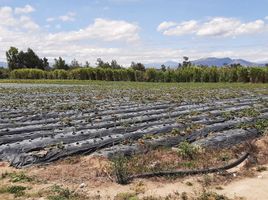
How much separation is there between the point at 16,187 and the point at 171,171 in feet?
7.97

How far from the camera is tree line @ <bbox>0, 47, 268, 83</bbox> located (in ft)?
124

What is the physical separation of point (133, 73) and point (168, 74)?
5.08 m

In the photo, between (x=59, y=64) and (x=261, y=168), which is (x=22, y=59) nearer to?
(x=59, y=64)

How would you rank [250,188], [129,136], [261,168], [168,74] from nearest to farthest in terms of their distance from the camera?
[250,188], [261,168], [129,136], [168,74]

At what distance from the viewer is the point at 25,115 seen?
12.5m

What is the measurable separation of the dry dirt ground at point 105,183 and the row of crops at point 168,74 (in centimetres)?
3138

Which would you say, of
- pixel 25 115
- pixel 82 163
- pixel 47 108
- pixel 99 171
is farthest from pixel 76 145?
pixel 47 108

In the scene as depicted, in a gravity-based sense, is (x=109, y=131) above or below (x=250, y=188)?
above

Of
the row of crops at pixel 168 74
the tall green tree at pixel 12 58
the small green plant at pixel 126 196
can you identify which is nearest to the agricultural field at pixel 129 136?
the small green plant at pixel 126 196

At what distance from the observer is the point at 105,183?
606 cm

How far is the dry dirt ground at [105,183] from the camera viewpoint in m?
5.62

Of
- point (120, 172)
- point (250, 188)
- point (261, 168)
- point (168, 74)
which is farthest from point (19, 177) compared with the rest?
point (168, 74)

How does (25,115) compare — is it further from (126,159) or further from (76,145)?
(126,159)

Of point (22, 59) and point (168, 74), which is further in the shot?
point (22, 59)
